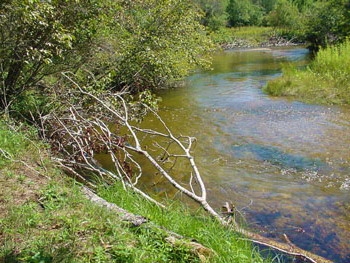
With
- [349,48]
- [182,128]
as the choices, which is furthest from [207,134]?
[349,48]

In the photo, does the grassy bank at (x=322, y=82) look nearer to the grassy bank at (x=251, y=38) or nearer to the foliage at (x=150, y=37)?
the foliage at (x=150, y=37)

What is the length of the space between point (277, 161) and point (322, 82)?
27.4 ft

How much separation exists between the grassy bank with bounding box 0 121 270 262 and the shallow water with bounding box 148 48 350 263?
1522 millimetres

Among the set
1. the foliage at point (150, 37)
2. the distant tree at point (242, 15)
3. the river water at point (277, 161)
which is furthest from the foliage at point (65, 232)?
the distant tree at point (242, 15)

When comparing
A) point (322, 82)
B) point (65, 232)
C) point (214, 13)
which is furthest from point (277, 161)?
point (214, 13)

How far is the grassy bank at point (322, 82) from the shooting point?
14.0m

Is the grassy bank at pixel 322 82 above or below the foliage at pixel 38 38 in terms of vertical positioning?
below

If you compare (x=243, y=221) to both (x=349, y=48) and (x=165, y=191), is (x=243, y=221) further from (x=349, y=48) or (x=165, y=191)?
(x=349, y=48)

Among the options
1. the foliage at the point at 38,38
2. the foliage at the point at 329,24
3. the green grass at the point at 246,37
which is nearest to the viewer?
the foliage at the point at 38,38

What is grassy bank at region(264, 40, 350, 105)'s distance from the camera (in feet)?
46.0

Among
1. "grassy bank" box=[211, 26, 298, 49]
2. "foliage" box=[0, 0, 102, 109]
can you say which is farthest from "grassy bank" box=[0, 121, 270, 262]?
"grassy bank" box=[211, 26, 298, 49]

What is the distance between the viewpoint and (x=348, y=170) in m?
7.49

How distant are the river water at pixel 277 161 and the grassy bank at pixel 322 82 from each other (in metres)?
0.78

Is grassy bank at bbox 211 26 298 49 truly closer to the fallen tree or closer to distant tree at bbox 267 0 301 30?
distant tree at bbox 267 0 301 30
